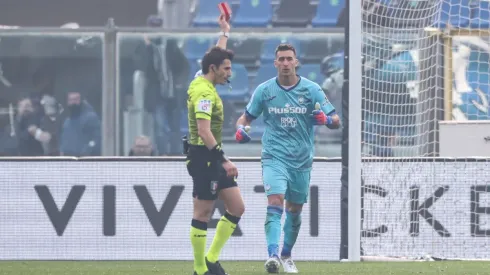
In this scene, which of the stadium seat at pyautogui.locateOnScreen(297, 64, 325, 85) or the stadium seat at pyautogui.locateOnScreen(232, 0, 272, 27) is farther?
the stadium seat at pyautogui.locateOnScreen(232, 0, 272, 27)

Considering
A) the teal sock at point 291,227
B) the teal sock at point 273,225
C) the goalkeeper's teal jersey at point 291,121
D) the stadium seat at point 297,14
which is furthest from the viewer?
the stadium seat at point 297,14

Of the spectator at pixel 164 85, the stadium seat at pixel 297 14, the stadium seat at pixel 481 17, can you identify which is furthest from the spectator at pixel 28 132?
the stadium seat at pixel 481 17

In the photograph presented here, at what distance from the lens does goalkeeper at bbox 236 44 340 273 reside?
951 cm

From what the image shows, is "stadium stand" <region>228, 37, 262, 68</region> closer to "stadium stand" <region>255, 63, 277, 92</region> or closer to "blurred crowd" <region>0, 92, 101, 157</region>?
"stadium stand" <region>255, 63, 277, 92</region>

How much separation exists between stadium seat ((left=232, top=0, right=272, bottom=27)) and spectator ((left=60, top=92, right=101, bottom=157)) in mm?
3169

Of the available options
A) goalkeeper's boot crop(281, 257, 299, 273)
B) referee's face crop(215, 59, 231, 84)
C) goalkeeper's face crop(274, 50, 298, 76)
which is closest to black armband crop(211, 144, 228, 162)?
referee's face crop(215, 59, 231, 84)

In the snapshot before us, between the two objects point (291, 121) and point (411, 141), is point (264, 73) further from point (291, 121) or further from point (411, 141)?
point (291, 121)

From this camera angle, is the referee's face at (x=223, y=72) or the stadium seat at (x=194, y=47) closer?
the referee's face at (x=223, y=72)

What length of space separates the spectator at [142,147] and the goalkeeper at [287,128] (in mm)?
5308

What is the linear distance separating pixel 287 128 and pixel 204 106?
1.52 metres

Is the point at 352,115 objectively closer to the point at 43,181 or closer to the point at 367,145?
the point at 367,145

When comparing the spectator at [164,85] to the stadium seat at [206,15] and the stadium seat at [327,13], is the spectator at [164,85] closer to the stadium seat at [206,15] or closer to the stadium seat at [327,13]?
the stadium seat at [206,15]

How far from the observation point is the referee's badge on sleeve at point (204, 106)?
825 centimetres

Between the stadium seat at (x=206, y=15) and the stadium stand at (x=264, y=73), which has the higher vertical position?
the stadium seat at (x=206, y=15)
